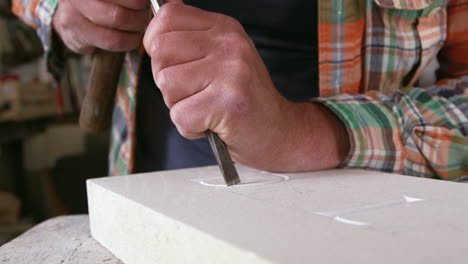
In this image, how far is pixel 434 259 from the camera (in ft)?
0.74

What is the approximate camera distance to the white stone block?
24 cm

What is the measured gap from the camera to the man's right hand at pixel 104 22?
528 millimetres

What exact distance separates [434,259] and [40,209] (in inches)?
83.0

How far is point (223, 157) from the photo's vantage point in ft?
1.43

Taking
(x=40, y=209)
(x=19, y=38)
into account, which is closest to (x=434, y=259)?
(x=40, y=209)

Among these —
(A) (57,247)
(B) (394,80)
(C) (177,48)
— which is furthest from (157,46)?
(B) (394,80)

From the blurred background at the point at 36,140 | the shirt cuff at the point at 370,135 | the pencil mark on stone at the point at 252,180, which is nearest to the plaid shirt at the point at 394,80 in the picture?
the shirt cuff at the point at 370,135

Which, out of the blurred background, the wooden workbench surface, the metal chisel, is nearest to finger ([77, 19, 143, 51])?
the metal chisel

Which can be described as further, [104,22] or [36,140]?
[36,140]

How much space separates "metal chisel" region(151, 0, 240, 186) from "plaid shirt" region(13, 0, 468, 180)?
16 centimetres

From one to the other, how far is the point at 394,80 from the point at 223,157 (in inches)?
13.7

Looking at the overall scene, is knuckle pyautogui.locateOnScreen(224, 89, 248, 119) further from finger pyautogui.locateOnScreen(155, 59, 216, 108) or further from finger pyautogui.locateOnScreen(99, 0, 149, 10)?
finger pyautogui.locateOnScreen(99, 0, 149, 10)

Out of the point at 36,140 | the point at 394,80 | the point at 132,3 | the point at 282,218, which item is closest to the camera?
the point at 282,218

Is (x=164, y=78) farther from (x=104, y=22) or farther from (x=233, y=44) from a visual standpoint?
(x=104, y=22)
